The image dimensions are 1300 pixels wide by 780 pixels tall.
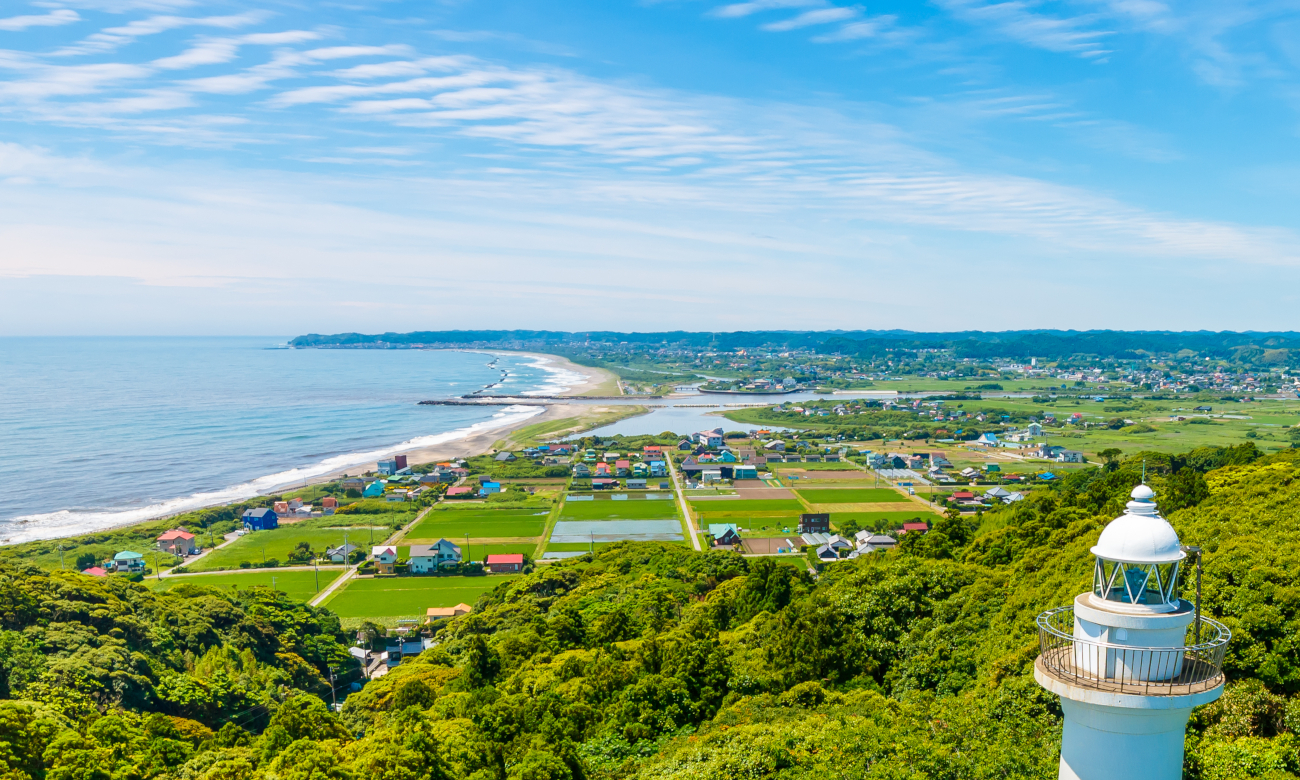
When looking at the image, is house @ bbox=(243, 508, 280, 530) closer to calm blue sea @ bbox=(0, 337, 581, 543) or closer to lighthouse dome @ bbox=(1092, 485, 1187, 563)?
calm blue sea @ bbox=(0, 337, 581, 543)

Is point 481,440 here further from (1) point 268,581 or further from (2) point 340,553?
(1) point 268,581

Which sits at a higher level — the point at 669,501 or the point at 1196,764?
the point at 1196,764

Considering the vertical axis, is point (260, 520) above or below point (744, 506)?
below

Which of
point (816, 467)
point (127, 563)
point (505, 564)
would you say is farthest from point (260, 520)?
point (816, 467)

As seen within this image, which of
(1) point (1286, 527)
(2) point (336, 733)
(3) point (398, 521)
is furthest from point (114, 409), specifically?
(1) point (1286, 527)

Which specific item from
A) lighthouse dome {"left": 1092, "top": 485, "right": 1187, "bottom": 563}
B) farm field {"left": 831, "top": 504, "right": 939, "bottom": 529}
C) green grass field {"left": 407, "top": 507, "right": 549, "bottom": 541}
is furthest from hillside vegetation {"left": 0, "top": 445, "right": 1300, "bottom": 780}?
farm field {"left": 831, "top": 504, "right": 939, "bottom": 529}

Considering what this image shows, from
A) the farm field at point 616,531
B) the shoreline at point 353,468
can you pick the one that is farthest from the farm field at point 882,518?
the shoreline at point 353,468

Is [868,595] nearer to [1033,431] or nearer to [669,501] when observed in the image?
[669,501]

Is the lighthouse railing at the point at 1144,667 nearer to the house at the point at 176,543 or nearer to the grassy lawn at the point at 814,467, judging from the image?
the house at the point at 176,543
